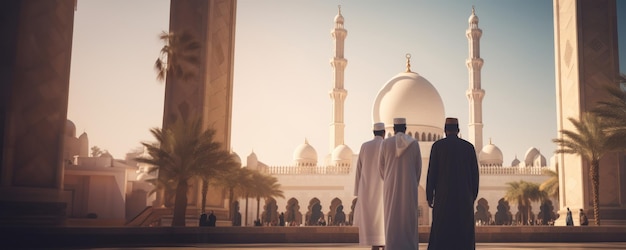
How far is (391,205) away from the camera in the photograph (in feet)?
22.7

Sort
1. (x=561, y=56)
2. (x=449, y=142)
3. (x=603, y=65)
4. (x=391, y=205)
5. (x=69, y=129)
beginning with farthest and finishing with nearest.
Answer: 1. (x=69, y=129)
2. (x=561, y=56)
3. (x=603, y=65)
4. (x=391, y=205)
5. (x=449, y=142)

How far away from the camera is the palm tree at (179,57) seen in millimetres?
16875

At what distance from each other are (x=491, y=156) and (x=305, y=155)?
53.1ft

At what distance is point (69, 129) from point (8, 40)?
1227 inches

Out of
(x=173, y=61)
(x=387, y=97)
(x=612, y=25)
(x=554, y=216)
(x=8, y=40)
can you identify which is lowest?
(x=554, y=216)

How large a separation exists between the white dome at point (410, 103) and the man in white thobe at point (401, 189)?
39761 mm

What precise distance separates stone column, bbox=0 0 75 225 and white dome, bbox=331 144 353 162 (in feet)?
137

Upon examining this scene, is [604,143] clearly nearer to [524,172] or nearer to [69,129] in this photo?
[524,172]

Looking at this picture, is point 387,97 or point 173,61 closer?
point 173,61

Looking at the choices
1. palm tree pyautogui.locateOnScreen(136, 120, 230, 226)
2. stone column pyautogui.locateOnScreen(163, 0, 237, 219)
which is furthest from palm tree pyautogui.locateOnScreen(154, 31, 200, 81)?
palm tree pyautogui.locateOnScreen(136, 120, 230, 226)

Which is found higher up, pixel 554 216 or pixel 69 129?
pixel 69 129

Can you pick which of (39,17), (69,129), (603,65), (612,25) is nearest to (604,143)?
(603,65)

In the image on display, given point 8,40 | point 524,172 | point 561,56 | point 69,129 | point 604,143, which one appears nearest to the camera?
point 8,40

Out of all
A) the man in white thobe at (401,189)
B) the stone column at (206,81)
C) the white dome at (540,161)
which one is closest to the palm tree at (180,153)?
the stone column at (206,81)
